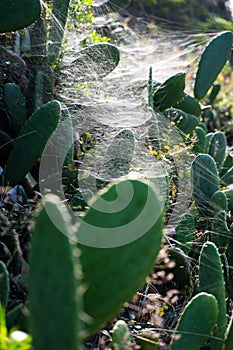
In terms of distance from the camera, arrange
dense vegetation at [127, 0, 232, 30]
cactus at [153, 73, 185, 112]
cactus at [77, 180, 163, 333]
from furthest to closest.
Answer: dense vegetation at [127, 0, 232, 30], cactus at [153, 73, 185, 112], cactus at [77, 180, 163, 333]

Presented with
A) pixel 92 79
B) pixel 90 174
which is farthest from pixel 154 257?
pixel 92 79

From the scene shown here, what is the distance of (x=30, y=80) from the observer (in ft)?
11.0

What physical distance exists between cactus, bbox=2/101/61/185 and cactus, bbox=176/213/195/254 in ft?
2.28

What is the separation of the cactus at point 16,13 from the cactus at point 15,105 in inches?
11.2

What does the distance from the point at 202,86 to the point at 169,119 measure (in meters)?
0.59

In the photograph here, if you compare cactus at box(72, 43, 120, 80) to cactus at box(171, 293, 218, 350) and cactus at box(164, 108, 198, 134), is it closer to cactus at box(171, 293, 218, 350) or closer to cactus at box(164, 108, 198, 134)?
cactus at box(164, 108, 198, 134)

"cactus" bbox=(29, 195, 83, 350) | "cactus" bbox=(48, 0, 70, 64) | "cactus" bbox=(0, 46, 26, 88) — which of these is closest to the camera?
"cactus" bbox=(29, 195, 83, 350)

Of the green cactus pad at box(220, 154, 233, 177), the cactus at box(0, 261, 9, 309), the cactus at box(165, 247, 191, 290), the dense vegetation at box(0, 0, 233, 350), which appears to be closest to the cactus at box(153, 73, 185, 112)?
the dense vegetation at box(0, 0, 233, 350)

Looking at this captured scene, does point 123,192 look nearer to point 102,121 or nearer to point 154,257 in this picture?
point 154,257

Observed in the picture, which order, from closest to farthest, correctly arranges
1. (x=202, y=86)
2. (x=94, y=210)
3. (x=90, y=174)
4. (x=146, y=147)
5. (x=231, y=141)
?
(x=94, y=210) < (x=90, y=174) < (x=146, y=147) < (x=202, y=86) < (x=231, y=141)

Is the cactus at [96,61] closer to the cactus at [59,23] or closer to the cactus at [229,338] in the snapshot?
the cactus at [59,23]

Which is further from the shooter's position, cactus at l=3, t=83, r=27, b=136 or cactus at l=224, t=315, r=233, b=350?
cactus at l=3, t=83, r=27, b=136

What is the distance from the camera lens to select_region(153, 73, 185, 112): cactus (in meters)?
3.72

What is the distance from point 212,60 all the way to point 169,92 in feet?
1.80
